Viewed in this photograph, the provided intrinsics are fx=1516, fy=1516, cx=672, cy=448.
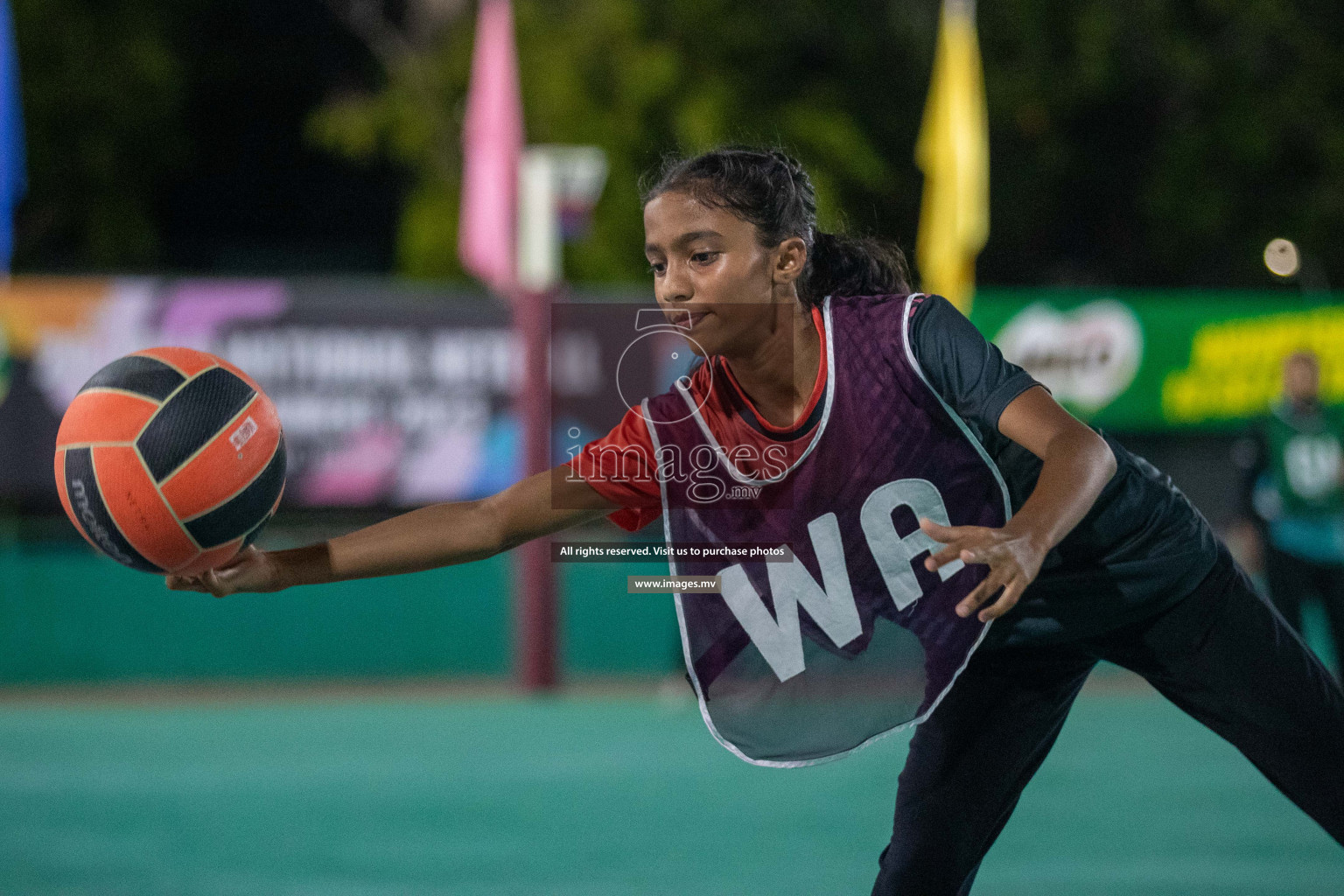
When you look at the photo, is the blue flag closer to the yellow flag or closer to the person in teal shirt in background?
the yellow flag

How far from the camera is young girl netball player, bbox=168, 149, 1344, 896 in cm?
290

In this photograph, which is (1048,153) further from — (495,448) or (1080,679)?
(1080,679)

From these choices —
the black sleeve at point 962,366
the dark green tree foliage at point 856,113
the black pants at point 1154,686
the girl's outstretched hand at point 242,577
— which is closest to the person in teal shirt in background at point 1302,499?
the black pants at point 1154,686

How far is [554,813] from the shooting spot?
593 cm

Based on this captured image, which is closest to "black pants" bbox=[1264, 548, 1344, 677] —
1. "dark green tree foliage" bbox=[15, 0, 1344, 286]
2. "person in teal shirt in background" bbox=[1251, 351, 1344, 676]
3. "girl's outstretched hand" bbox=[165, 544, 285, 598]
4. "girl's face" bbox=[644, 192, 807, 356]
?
"person in teal shirt in background" bbox=[1251, 351, 1344, 676]

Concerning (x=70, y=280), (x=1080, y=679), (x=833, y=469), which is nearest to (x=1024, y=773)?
(x=1080, y=679)

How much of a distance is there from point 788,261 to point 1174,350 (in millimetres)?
8522

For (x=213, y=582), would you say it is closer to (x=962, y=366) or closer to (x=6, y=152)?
(x=962, y=366)

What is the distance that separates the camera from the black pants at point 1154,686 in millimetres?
3053

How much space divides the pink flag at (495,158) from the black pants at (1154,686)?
8447mm

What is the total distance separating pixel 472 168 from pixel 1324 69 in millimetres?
15536

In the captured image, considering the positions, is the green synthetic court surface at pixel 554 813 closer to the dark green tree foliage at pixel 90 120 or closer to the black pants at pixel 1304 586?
the black pants at pixel 1304 586

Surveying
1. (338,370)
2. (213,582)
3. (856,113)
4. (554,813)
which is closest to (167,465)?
(213,582)

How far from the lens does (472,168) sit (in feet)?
37.7
